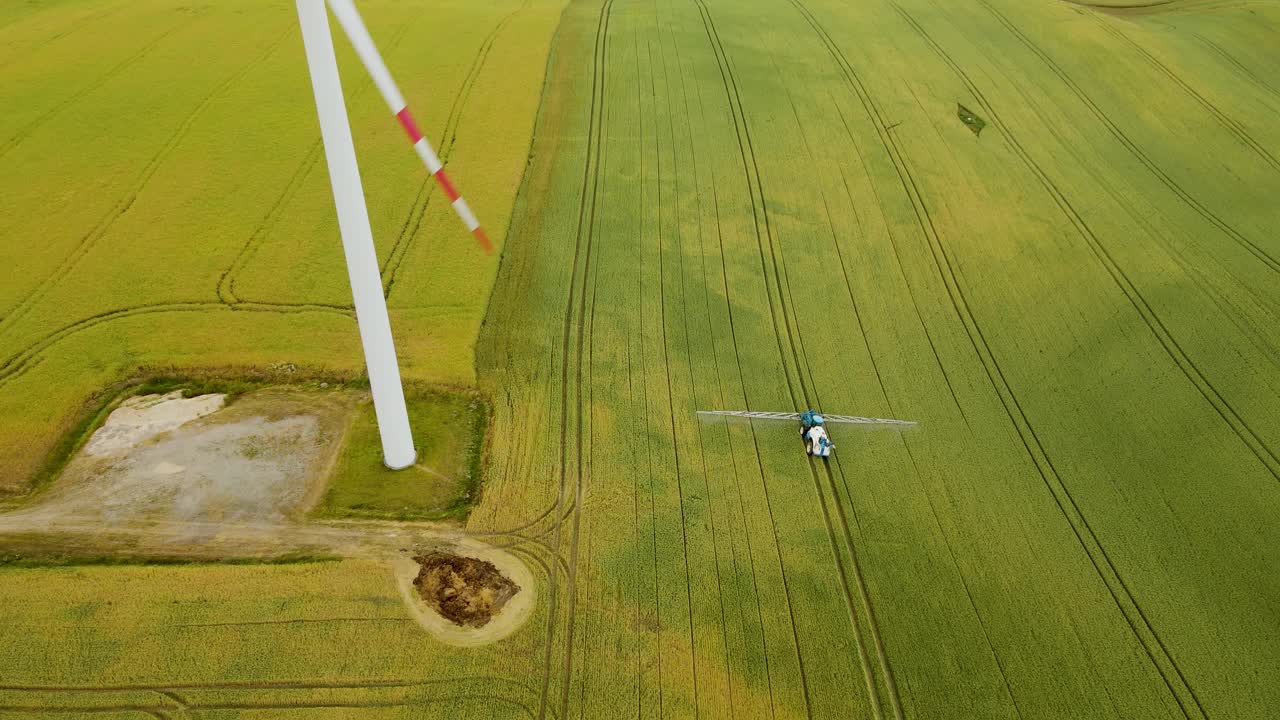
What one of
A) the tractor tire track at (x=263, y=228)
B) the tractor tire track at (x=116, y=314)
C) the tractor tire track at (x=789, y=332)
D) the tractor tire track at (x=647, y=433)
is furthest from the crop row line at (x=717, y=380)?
the tractor tire track at (x=263, y=228)

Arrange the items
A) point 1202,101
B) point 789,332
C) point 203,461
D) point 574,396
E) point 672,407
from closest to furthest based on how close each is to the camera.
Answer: point 203,461, point 672,407, point 574,396, point 789,332, point 1202,101

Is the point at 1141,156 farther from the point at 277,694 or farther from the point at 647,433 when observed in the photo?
the point at 277,694

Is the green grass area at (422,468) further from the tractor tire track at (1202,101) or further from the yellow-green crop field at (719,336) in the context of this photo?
the tractor tire track at (1202,101)

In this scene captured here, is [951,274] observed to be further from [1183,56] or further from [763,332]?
[1183,56]

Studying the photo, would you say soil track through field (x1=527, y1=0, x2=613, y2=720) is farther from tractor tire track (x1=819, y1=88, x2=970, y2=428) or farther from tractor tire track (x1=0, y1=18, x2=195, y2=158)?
tractor tire track (x1=0, y1=18, x2=195, y2=158)

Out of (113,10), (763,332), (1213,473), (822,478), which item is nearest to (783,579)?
(822,478)

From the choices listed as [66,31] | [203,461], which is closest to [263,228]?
[203,461]
